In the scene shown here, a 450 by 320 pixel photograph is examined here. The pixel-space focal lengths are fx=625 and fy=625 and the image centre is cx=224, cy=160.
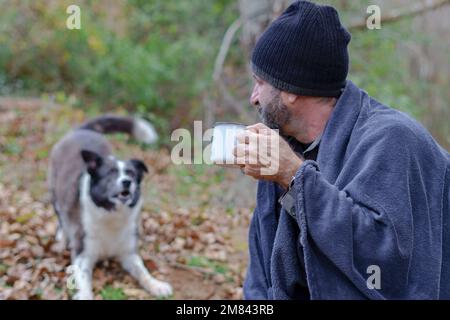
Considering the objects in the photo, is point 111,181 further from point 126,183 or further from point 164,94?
point 164,94

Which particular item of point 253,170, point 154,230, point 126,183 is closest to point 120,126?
point 154,230

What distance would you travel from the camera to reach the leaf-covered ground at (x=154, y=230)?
16.3 feet

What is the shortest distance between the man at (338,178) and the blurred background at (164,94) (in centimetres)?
223

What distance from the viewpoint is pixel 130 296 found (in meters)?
4.87

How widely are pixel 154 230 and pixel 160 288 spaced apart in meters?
1.34

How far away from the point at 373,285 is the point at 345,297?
0.13m

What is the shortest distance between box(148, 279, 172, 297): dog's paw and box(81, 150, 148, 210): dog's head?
731 mm

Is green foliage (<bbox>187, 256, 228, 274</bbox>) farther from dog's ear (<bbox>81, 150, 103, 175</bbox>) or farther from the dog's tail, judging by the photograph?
the dog's tail

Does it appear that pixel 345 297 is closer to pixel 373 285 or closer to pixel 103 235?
pixel 373 285

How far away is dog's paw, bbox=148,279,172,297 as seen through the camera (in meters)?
4.93

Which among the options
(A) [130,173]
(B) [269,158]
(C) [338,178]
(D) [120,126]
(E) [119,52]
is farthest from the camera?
(E) [119,52]

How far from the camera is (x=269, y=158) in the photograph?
2625 mm

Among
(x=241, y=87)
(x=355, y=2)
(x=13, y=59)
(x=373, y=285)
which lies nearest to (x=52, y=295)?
(x=373, y=285)

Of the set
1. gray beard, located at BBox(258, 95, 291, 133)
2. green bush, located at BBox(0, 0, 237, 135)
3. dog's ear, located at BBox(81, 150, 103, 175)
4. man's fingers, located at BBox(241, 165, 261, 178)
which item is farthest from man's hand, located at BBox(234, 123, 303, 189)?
green bush, located at BBox(0, 0, 237, 135)
